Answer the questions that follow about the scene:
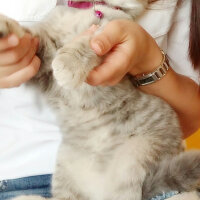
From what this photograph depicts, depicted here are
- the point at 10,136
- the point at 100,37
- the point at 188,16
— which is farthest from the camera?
the point at 188,16

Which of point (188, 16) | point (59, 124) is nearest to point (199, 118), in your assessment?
point (188, 16)

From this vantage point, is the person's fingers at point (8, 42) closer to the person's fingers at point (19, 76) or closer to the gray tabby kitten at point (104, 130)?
the person's fingers at point (19, 76)

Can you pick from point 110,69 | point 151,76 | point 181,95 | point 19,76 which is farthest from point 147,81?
point 19,76

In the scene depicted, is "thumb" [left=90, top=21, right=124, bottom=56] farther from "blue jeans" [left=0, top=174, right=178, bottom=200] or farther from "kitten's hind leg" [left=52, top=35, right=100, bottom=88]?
"blue jeans" [left=0, top=174, right=178, bottom=200]

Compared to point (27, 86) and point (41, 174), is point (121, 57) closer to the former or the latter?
point (27, 86)

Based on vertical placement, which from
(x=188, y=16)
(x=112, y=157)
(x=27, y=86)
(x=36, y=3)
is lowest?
(x=112, y=157)

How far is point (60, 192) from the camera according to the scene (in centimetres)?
109

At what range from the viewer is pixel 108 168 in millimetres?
1063

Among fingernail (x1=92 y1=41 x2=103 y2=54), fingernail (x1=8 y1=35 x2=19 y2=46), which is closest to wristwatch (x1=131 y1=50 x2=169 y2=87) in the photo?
fingernail (x1=92 y1=41 x2=103 y2=54)

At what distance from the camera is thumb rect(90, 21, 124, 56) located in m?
0.79

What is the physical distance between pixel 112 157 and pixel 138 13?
1.50 feet

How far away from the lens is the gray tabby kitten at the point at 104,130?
3.34 ft

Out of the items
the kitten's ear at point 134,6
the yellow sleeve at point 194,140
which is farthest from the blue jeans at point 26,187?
the yellow sleeve at point 194,140

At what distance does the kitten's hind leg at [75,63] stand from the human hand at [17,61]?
0.08 m
